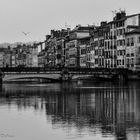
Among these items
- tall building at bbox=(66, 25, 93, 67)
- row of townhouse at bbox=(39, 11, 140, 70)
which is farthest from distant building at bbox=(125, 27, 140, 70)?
tall building at bbox=(66, 25, 93, 67)

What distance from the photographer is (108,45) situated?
421 feet

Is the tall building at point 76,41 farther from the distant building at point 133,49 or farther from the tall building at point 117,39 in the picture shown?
the distant building at point 133,49

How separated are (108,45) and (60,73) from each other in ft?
63.9

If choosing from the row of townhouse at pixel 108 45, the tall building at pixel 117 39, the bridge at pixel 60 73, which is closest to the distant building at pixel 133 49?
the row of townhouse at pixel 108 45

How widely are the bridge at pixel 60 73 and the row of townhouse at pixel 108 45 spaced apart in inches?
232

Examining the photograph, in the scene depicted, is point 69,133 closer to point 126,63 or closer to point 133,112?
point 133,112

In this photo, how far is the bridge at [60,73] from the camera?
4158 inches

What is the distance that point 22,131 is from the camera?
31.5m

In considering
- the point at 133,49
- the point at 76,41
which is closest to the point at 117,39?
the point at 133,49

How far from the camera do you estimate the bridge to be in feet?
347

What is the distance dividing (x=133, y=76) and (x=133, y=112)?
6912 centimetres

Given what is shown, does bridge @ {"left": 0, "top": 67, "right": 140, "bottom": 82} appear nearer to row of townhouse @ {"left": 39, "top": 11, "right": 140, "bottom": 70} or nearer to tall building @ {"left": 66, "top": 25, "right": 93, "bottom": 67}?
row of townhouse @ {"left": 39, "top": 11, "right": 140, "bottom": 70}

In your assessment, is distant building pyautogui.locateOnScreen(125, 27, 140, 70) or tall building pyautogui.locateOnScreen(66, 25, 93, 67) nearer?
distant building pyautogui.locateOnScreen(125, 27, 140, 70)

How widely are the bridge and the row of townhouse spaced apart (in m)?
5.90
